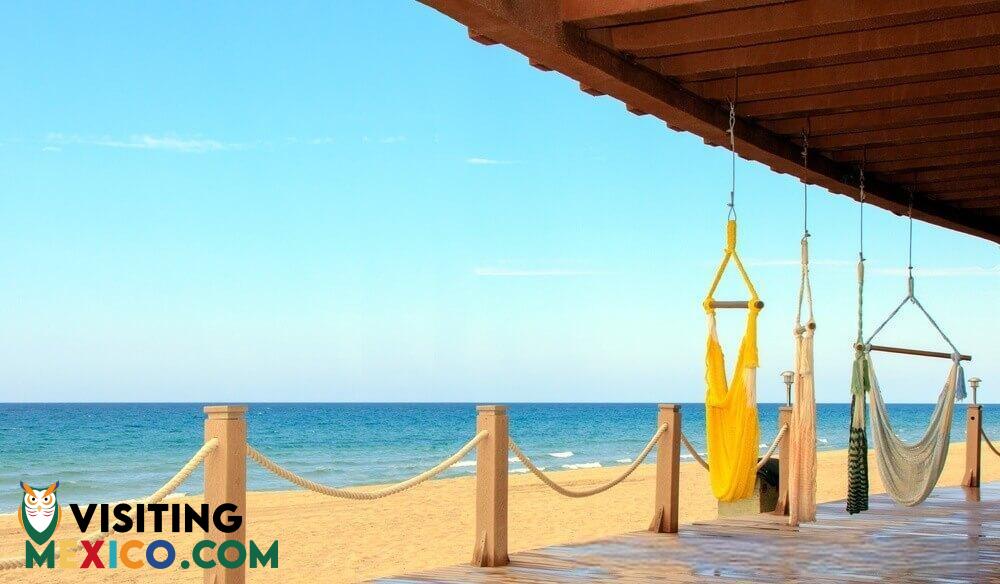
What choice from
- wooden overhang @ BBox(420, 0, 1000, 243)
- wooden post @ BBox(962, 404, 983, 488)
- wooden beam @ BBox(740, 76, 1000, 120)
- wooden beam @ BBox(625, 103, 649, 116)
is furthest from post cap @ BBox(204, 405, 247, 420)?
wooden post @ BBox(962, 404, 983, 488)

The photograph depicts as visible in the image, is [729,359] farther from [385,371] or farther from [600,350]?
[385,371]

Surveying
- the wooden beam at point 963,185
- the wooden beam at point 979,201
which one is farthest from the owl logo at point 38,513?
the wooden beam at point 979,201

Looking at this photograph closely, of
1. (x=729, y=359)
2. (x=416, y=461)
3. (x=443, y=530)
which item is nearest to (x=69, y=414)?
(x=416, y=461)

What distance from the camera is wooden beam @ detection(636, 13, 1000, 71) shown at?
379 cm

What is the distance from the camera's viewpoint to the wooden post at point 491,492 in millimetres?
4703

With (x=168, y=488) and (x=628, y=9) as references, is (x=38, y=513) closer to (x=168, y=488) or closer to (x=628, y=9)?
(x=168, y=488)

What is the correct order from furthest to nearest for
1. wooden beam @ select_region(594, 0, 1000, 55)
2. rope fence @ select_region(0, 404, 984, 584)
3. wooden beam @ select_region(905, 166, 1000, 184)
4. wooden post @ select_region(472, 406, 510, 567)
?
wooden beam @ select_region(905, 166, 1000, 184)
wooden post @ select_region(472, 406, 510, 567)
wooden beam @ select_region(594, 0, 1000, 55)
rope fence @ select_region(0, 404, 984, 584)

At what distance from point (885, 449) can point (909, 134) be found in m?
1.83

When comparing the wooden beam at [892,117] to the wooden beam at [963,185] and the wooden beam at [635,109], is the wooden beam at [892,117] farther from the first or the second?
the wooden beam at [963,185]

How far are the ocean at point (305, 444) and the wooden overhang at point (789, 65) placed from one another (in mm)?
15179

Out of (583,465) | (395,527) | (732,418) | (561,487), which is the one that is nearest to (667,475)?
(561,487)

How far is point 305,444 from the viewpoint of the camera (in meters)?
34.8

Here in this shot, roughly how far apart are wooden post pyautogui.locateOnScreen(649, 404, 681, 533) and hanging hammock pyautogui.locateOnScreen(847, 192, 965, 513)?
2.97 ft

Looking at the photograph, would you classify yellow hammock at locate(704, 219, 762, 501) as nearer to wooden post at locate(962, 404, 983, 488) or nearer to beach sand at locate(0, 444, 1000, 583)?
beach sand at locate(0, 444, 1000, 583)
